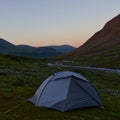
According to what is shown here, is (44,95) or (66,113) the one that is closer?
(66,113)

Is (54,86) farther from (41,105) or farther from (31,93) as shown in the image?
(31,93)

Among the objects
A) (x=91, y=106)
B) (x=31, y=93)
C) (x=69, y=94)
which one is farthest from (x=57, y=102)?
(x=31, y=93)

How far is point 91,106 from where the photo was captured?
994 inches

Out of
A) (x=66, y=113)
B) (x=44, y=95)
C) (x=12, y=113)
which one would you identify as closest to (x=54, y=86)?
(x=44, y=95)

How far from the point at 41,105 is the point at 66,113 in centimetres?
282

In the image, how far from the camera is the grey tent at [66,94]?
24078 mm

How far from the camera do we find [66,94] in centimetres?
2436

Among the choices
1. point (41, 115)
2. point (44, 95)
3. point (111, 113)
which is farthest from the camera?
point (44, 95)

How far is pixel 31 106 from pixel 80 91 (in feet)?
14.3

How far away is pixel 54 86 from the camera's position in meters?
25.4

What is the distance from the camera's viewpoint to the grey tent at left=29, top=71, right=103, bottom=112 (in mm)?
24078

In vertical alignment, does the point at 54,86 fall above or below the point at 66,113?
above

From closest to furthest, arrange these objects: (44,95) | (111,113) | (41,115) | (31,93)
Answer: (41,115) → (111,113) → (44,95) → (31,93)

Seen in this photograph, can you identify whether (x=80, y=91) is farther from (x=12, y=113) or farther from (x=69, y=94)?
(x=12, y=113)
